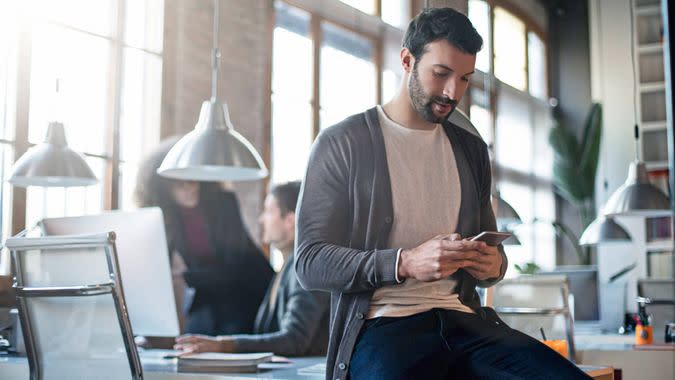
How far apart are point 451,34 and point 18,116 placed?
4.07 metres

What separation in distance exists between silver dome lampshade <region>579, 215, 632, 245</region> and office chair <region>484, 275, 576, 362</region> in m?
2.66

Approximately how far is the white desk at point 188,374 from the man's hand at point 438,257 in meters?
0.60

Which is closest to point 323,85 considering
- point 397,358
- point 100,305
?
point 100,305

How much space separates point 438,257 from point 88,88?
473 centimetres

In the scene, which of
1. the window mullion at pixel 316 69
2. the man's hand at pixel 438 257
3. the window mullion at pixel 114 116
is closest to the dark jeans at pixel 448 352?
the man's hand at pixel 438 257

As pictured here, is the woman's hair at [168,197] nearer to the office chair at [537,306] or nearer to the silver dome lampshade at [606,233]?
the office chair at [537,306]

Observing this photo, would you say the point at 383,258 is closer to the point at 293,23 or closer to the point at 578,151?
the point at 293,23

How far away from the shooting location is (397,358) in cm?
159

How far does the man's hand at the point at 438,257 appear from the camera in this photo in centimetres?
156

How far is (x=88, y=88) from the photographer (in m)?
5.84

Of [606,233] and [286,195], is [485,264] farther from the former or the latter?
[606,233]

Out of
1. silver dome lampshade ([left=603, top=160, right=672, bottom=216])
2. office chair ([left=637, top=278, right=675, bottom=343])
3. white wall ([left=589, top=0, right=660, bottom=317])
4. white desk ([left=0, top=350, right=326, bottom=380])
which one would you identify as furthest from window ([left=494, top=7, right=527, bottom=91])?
white desk ([left=0, top=350, right=326, bottom=380])

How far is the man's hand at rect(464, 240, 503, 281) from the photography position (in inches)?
63.9

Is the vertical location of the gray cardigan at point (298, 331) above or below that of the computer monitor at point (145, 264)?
below
